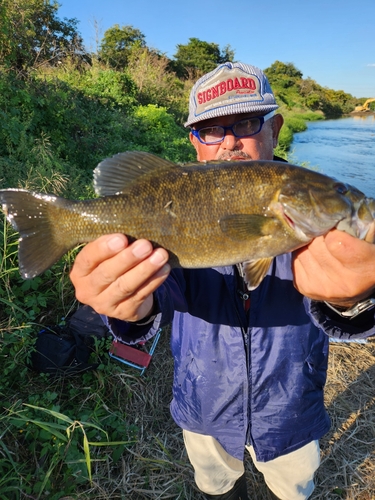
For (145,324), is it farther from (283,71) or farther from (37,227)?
(283,71)

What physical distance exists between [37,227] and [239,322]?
127cm

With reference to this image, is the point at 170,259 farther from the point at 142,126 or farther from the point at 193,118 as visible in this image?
the point at 142,126

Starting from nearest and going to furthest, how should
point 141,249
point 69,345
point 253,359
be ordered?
point 141,249 → point 253,359 → point 69,345

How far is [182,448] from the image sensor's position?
10.4ft

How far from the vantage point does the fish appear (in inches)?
65.2

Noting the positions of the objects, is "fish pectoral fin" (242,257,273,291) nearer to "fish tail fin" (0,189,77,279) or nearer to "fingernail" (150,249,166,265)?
"fingernail" (150,249,166,265)

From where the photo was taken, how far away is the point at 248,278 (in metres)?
1.73

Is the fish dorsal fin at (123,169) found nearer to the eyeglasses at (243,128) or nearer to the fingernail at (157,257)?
the fingernail at (157,257)

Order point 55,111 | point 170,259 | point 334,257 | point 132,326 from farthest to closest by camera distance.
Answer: point 55,111
point 132,326
point 170,259
point 334,257

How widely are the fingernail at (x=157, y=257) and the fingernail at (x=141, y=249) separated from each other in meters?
0.03

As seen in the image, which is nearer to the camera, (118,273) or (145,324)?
(118,273)

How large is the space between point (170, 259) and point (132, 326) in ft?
1.41

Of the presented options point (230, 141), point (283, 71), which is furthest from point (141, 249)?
point (283, 71)

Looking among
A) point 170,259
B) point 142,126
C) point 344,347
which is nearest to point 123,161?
point 170,259
